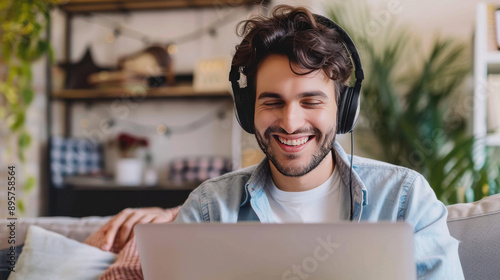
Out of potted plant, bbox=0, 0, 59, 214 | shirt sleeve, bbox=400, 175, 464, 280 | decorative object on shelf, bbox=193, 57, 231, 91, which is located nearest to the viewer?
shirt sleeve, bbox=400, 175, 464, 280

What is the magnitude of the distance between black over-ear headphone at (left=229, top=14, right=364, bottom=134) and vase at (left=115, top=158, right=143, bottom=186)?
→ 81.5 inches

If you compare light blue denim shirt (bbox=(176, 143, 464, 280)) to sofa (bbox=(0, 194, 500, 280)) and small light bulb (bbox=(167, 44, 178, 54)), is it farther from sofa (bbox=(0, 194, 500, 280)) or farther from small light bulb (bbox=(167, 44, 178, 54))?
small light bulb (bbox=(167, 44, 178, 54))

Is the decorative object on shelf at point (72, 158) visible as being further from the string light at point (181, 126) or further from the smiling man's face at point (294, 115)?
the smiling man's face at point (294, 115)

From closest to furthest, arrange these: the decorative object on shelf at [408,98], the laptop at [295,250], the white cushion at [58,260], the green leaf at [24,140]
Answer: the laptop at [295,250] → the white cushion at [58,260] → the decorative object on shelf at [408,98] → the green leaf at [24,140]

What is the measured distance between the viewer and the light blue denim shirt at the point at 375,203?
849mm

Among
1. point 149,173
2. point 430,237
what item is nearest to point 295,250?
point 430,237

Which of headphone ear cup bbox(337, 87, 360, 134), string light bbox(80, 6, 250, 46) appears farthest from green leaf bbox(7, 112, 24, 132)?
headphone ear cup bbox(337, 87, 360, 134)

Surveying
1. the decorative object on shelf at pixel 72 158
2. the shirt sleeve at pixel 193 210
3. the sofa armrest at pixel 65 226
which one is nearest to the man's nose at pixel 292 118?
the shirt sleeve at pixel 193 210

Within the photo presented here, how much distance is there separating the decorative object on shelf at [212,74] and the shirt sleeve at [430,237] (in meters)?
2.09

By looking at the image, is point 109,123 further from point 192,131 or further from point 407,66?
point 407,66

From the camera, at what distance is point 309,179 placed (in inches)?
40.1

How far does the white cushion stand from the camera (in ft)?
3.49

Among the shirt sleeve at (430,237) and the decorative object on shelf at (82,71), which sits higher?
the decorative object on shelf at (82,71)

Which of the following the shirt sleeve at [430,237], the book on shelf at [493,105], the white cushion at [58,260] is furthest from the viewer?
the book on shelf at [493,105]
